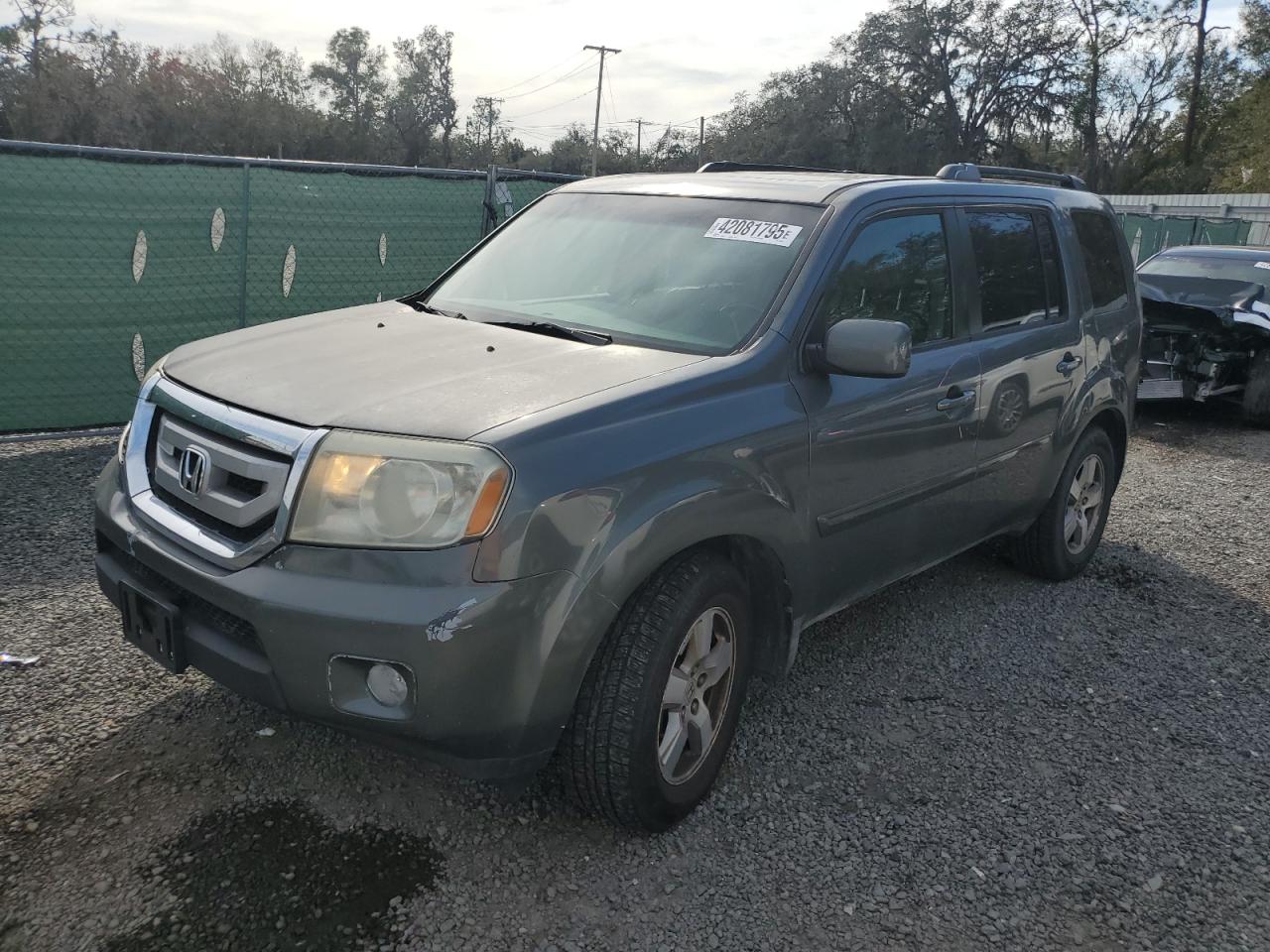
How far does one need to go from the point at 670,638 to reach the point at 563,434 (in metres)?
0.61

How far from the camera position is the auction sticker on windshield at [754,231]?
3316 millimetres

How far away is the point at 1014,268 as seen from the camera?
4.25m

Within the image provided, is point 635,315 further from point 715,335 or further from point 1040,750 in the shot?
point 1040,750

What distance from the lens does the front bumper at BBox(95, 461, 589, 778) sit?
2271mm

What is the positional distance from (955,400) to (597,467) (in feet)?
5.88

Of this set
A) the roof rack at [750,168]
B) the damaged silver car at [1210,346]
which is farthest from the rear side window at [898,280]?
the damaged silver car at [1210,346]

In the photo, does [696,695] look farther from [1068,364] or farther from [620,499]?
[1068,364]

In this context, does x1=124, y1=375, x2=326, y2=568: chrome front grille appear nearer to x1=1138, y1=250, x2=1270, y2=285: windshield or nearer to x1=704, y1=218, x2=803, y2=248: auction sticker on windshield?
x1=704, y1=218, x2=803, y2=248: auction sticker on windshield

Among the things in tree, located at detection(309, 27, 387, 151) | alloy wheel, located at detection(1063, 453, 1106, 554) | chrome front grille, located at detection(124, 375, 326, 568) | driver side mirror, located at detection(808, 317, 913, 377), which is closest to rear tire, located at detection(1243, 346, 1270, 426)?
alloy wheel, located at detection(1063, 453, 1106, 554)

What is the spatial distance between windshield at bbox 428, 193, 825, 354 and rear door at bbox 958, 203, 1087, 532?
3.43 feet

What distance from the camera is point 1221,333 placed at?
926 centimetres

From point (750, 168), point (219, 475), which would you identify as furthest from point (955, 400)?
point (219, 475)

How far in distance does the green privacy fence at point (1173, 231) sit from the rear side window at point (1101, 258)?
15.1 m

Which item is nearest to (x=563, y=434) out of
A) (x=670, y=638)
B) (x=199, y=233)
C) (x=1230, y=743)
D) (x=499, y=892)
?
(x=670, y=638)
